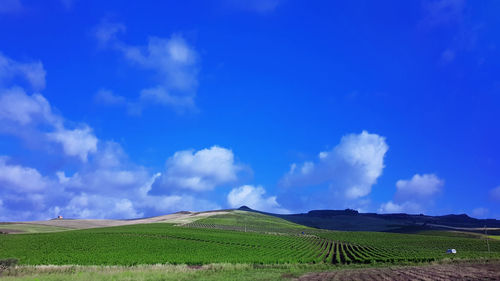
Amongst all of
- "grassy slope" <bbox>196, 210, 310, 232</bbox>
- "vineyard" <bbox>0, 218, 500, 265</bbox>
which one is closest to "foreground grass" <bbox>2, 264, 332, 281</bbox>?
"vineyard" <bbox>0, 218, 500, 265</bbox>

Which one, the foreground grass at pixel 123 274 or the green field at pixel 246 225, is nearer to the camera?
the foreground grass at pixel 123 274

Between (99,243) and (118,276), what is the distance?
45.2 m

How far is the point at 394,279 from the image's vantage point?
33094 mm

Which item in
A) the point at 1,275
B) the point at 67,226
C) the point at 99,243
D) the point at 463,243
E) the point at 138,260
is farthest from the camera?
the point at 67,226

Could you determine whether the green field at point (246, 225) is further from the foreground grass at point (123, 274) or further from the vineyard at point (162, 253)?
the foreground grass at point (123, 274)

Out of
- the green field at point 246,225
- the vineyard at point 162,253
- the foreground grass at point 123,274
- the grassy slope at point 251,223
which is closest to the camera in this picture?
the foreground grass at point 123,274

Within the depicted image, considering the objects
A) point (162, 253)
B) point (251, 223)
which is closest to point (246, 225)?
point (251, 223)

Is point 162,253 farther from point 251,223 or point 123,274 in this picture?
point 251,223

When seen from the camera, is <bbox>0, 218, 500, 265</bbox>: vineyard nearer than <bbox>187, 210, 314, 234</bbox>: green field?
Yes

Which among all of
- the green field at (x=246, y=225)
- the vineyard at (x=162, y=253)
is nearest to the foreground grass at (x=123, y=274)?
the vineyard at (x=162, y=253)

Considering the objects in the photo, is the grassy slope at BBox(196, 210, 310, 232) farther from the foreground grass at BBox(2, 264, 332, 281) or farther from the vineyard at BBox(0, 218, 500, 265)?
the foreground grass at BBox(2, 264, 332, 281)

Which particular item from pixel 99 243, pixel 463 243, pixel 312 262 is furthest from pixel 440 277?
pixel 463 243

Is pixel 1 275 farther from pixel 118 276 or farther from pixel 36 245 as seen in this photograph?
pixel 36 245

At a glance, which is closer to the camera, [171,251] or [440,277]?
[440,277]
